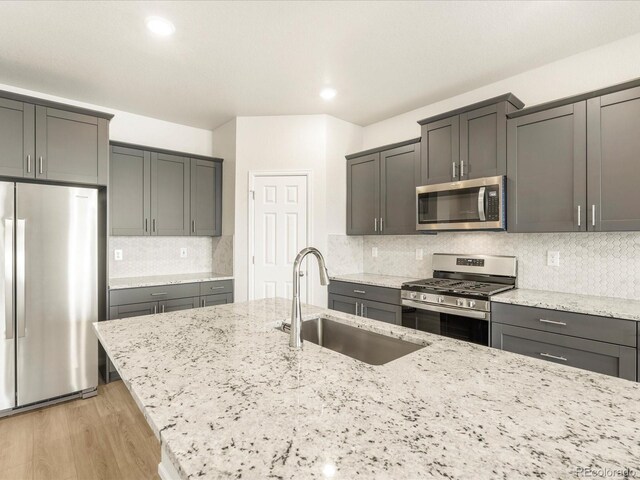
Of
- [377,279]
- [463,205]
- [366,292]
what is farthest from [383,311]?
[463,205]

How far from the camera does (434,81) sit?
2979 millimetres

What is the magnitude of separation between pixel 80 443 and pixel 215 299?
168 cm

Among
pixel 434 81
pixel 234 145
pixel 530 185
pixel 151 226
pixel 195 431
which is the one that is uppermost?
pixel 434 81

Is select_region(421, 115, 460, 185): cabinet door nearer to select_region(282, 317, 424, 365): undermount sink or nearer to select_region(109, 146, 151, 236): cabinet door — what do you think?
select_region(282, 317, 424, 365): undermount sink

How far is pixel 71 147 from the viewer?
282cm

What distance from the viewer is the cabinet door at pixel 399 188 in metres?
3.31

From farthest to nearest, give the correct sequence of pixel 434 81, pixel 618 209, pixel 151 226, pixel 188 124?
1. pixel 188 124
2. pixel 151 226
3. pixel 434 81
4. pixel 618 209

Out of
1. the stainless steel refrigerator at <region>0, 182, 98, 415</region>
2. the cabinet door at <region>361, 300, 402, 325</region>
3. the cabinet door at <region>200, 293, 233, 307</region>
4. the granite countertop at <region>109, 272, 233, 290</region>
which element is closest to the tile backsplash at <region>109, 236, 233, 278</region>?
the granite countertop at <region>109, 272, 233, 290</region>

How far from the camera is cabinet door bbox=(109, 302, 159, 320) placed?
3070 millimetres

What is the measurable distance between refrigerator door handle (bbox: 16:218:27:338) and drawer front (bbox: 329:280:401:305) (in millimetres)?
2696

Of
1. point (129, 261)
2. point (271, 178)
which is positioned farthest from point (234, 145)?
point (129, 261)

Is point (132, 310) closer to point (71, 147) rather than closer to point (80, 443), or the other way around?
point (80, 443)

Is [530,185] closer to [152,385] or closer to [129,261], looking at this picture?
[152,385]

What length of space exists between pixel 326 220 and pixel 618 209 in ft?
8.02
